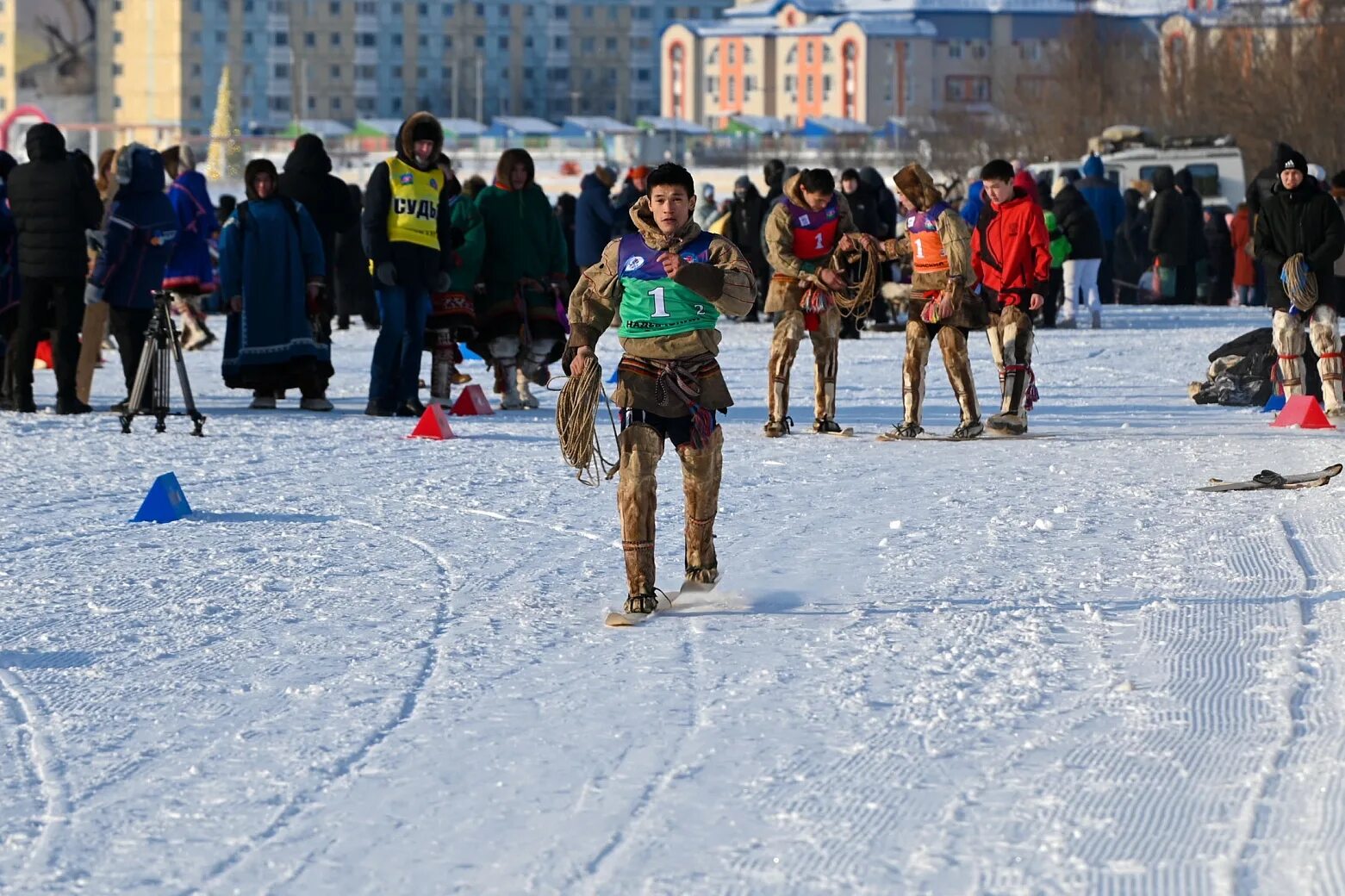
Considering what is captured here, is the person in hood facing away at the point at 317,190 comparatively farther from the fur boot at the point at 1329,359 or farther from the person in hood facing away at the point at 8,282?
the fur boot at the point at 1329,359

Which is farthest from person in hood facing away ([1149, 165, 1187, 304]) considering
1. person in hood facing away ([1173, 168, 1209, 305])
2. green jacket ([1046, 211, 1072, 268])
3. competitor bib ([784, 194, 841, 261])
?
competitor bib ([784, 194, 841, 261])

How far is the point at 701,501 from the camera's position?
24.0 ft

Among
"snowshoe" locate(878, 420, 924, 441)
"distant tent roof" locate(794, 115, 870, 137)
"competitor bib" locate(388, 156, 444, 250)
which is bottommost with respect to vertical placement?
"snowshoe" locate(878, 420, 924, 441)

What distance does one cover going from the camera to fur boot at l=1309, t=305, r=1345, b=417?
13.2 m

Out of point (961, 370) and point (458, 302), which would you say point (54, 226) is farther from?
point (961, 370)

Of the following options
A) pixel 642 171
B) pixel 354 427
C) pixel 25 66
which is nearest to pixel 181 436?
pixel 354 427

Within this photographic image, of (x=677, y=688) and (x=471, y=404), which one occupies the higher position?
(x=471, y=404)

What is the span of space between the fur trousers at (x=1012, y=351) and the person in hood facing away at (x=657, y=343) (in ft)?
17.0

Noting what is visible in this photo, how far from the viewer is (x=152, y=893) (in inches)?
174

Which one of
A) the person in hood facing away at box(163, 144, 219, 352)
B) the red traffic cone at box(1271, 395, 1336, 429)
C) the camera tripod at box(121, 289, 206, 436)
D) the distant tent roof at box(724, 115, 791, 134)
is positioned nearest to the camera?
the camera tripod at box(121, 289, 206, 436)

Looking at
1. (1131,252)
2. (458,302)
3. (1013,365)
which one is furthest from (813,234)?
(1131,252)

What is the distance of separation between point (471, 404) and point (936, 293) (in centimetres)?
304

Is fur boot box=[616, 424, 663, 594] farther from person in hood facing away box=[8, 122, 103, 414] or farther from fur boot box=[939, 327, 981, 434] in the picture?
person in hood facing away box=[8, 122, 103, 414]

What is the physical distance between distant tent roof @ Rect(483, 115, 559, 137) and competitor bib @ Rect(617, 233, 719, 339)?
115 metres
